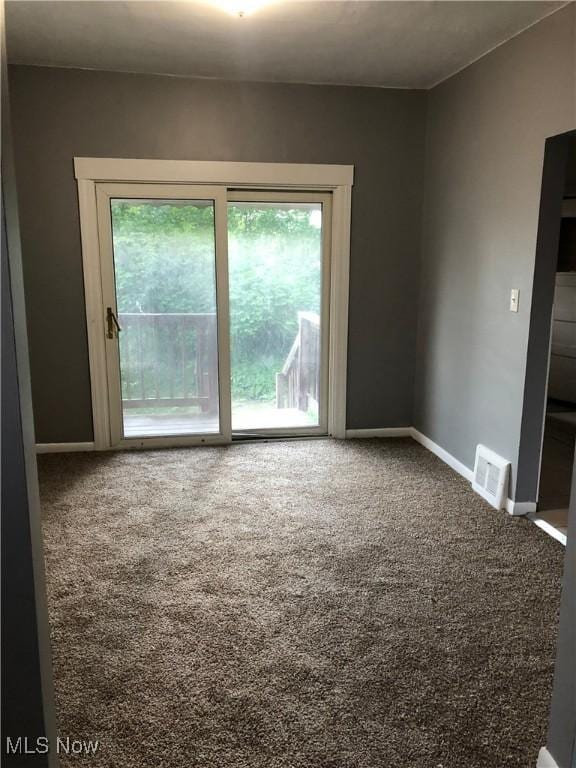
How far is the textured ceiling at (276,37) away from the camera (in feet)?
8.61

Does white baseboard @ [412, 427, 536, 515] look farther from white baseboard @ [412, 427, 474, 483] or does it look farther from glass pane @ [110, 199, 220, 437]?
glass pane @ [110, 199, 220, 437]

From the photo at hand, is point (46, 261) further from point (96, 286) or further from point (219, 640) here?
point (219, 640)

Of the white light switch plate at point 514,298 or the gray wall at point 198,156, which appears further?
the gray wall at point 198,156

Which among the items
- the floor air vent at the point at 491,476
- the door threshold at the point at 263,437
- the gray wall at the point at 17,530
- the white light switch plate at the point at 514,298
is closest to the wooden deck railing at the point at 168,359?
the door threshold at the point at 263,437

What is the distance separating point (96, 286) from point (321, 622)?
2732 millimetres

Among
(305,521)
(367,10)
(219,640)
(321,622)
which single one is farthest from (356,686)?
(367,10)

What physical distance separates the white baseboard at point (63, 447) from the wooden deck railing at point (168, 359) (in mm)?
400

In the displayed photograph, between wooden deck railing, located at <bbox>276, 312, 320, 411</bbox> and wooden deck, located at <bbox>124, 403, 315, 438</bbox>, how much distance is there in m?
0.08

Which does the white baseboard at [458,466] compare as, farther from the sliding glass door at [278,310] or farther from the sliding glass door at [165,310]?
the sliding glass door at [165,310]

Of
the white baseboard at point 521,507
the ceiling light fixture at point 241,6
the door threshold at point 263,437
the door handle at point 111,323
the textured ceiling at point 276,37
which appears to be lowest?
the white baseboard at point 521,507

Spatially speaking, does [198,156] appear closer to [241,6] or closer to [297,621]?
[241,6]

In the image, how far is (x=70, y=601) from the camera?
2.26m

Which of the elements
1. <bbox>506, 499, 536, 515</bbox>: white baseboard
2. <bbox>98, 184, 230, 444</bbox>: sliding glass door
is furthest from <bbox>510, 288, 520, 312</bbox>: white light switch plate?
<bbox>98, 184, 230, 444</bbox>: sliding glass door

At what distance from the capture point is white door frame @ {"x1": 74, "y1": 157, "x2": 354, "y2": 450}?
3.71 meters
